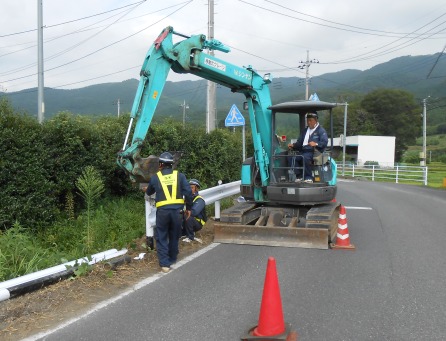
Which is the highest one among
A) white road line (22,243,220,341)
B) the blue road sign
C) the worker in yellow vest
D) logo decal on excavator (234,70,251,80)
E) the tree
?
the tree

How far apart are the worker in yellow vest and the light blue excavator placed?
948 millimetres

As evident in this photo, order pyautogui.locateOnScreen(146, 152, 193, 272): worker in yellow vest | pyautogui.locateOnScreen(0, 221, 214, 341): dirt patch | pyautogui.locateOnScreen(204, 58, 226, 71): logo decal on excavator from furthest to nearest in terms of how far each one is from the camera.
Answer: pyautogui.locateOnScreen(204, 58, 226, 71): logo decal on excavator < pyautogui.locateOnScreen(146, 152, 193, 272): worker in yellow vest < pyautogui.locateOnScreen(0, 221, 214, 341): dirt patch

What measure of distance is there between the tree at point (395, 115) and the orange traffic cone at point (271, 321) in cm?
9329

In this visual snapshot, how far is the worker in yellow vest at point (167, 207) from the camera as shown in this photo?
259 inches

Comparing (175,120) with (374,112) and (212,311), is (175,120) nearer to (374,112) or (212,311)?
(212,311)

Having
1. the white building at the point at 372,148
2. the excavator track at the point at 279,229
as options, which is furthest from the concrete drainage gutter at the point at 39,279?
the white building at the point at 372,148

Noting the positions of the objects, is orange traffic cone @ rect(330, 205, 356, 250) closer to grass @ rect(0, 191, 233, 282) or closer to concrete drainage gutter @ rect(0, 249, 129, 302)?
grass @ rect(0, 191, 233, 282)

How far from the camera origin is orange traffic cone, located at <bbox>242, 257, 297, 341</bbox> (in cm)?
412

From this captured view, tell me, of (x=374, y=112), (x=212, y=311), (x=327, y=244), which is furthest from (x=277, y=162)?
(x=374, y=112)

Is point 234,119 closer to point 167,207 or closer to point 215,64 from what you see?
point 215,64

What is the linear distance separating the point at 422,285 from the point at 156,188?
4.08 metres

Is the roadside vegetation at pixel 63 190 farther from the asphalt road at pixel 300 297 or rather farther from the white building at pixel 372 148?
the white building at pixel 372 148

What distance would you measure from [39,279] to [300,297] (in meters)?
3.29

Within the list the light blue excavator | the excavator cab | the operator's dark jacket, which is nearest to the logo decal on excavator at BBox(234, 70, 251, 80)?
the light blue excavator
